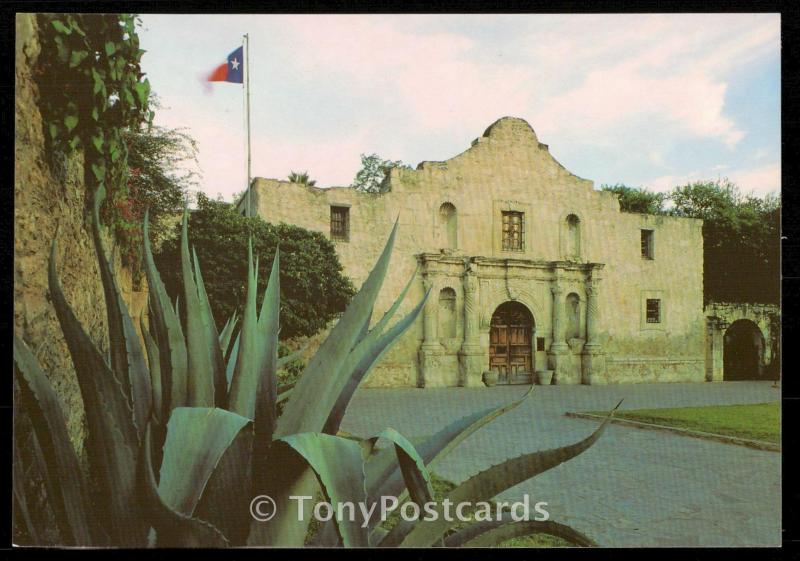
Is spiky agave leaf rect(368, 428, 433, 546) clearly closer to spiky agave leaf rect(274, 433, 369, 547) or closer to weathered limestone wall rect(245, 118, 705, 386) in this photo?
spiky agave leaf rect(274, 433, 369, 547)

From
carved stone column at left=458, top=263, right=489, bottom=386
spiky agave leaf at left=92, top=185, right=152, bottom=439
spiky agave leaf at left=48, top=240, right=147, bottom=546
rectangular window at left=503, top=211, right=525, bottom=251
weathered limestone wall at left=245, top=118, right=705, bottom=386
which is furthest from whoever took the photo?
rectangular window at left=503, top=211, right=525, bottom=251

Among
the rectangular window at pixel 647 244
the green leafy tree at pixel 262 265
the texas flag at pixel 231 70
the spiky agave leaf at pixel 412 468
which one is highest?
the texas flag at pixel 231 70

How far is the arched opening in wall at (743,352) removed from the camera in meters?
3.54

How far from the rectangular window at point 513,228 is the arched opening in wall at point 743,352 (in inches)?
104

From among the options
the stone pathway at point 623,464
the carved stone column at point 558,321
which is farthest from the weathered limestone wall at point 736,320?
the carved stone column at point 558,321

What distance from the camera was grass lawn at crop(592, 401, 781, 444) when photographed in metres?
3.43

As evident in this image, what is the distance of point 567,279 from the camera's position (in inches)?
249

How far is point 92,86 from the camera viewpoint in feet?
7.65

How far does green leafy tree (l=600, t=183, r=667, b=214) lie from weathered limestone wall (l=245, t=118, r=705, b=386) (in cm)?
16

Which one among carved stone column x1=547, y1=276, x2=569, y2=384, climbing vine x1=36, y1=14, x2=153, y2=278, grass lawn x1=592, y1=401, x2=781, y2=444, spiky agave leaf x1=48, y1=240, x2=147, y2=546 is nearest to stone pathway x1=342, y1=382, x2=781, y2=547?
grass lawn x1=592, y1=401, x2=781, y2=444

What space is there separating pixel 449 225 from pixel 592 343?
2355 mm

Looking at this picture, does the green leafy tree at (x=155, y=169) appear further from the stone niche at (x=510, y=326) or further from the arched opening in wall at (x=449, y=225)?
the arched opening in wall at (x=449, y=225)
